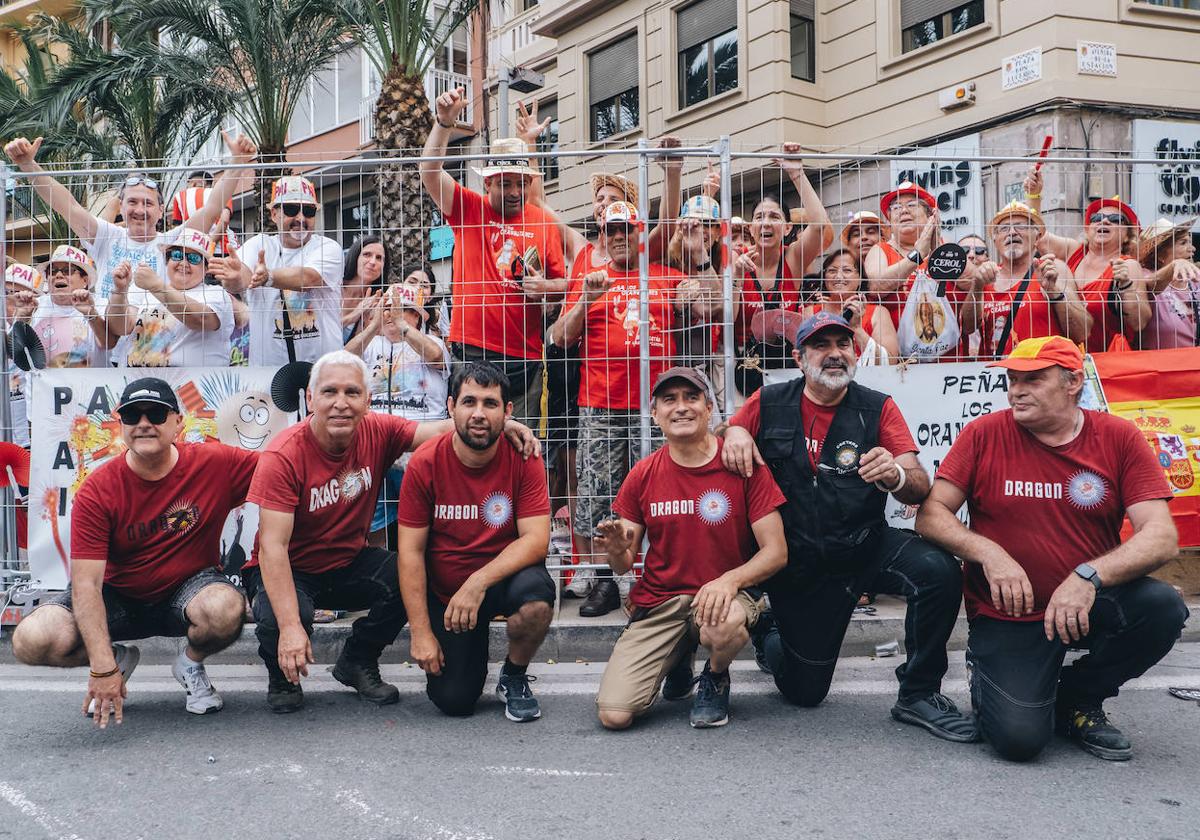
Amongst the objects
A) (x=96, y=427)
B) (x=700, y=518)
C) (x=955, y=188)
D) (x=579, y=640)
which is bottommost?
(x=579, y=640)

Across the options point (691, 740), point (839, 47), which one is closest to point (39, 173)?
point (691, 740)

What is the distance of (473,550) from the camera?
4.54 meters

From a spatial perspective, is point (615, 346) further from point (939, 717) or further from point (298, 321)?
point (939, 717)

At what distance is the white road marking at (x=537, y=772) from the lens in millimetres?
3643

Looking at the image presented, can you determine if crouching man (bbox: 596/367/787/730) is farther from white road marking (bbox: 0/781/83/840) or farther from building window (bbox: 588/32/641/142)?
building window (bbox: 588/32/641/142)

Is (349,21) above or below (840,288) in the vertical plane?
above

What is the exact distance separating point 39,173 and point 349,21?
8.20m

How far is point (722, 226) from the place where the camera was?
5691 millimetres

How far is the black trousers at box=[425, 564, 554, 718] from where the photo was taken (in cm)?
440

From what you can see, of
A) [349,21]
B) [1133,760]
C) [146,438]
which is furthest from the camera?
[349,21]

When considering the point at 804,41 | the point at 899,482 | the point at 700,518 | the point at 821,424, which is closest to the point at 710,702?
the point at 700,518

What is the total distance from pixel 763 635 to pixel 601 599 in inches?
45.2

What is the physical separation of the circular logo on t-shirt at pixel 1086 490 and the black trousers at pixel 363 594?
284 centimetres

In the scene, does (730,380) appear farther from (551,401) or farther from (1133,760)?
(1133,760)
